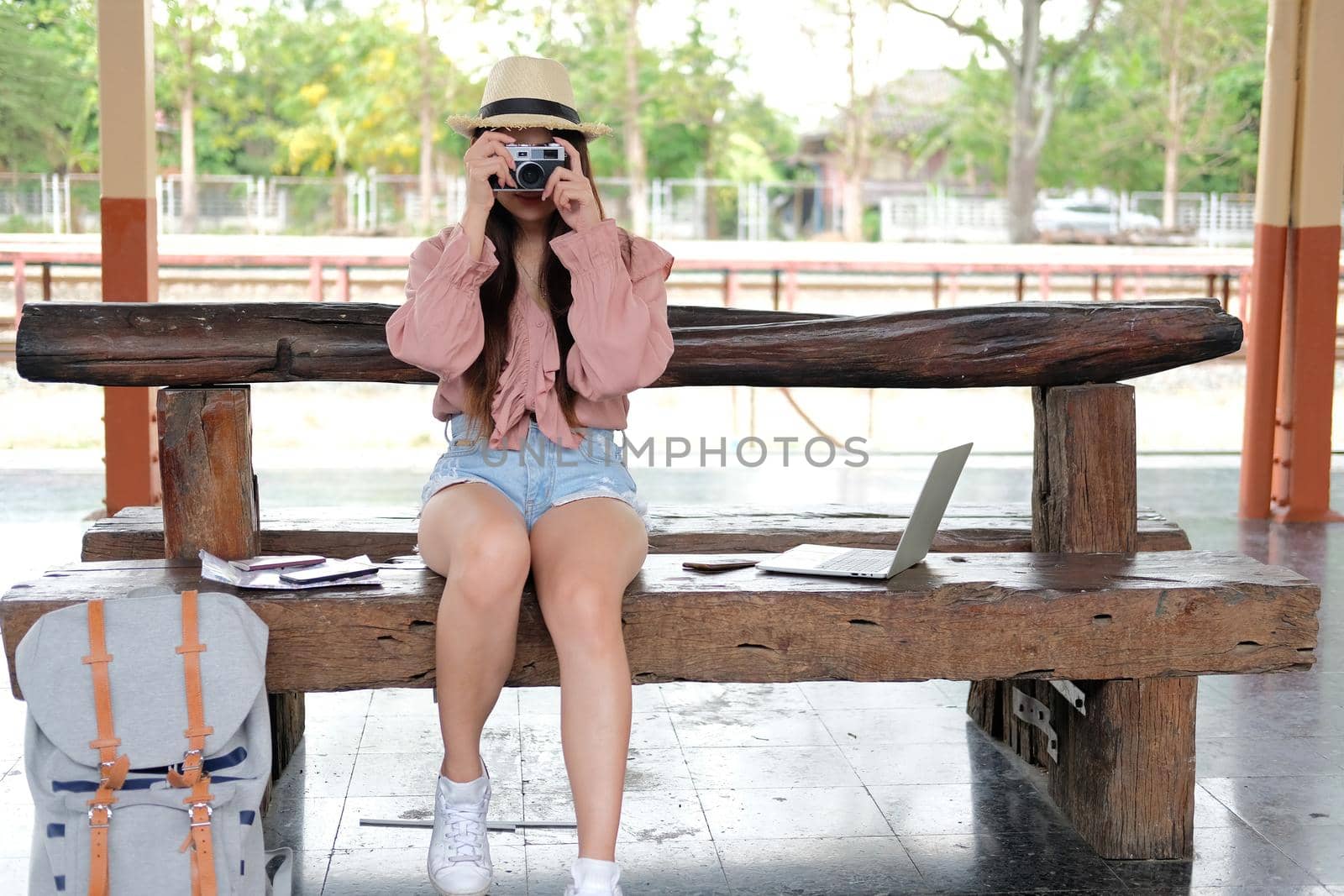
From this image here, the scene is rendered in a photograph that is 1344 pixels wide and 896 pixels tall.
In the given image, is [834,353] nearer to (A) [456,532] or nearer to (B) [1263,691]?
(A) [456,532]

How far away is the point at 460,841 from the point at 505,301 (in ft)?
2.89

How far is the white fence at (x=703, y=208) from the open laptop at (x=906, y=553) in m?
14.5

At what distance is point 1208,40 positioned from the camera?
17.5 meters

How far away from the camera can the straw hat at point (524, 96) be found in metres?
2.22

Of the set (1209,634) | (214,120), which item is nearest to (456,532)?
(1209,634)

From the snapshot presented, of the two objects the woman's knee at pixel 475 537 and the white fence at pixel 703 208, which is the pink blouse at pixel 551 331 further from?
the white fence at pixel 703 208

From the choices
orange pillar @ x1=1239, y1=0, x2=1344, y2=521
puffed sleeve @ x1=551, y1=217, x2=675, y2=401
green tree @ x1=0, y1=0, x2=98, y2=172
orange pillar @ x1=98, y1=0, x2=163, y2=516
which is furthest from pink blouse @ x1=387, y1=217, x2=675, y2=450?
green tree @ x1=0, y1=0, x2=98, y2=172

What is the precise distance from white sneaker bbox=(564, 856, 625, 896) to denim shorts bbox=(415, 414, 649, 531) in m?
0.55

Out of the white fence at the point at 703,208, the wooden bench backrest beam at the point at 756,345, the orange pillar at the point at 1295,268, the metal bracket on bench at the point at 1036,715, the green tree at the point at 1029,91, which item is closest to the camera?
the wooden bench backrest beam at the point at 756,345

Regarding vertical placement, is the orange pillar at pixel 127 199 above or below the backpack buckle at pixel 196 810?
above

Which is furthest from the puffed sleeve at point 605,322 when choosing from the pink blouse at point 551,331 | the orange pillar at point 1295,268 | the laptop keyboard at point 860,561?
the orange pillar at point 1295,268

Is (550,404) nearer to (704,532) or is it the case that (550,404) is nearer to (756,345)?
(756,345)

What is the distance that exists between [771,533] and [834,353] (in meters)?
0.44

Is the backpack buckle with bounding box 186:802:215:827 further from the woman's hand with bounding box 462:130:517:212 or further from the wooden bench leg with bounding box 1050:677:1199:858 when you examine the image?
the wooden bench leg with bounding box 1050:677:1199:858
